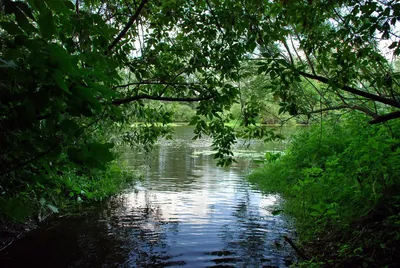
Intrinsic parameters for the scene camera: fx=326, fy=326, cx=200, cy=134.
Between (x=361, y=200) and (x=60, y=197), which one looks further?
(x=60, y=197)

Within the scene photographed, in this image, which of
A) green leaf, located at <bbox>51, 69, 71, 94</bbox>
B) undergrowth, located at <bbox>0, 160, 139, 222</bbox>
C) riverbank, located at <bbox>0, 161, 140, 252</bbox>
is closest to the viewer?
green leaf, located at <bbox>51, 69, 71, 94</bbox>

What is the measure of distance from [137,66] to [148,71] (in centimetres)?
41

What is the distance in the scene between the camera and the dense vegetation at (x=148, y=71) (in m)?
1.29

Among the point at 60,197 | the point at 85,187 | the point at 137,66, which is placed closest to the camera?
the point at 137,66

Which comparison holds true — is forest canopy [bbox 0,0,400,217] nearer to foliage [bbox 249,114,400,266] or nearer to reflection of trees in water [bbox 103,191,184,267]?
foliage [bbox 249,114,400,266]

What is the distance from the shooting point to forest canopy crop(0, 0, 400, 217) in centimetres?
128

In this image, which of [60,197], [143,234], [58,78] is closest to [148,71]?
[58,78]

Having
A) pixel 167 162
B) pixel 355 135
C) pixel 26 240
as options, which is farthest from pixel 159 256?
pixel 167 162

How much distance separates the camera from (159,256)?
18.1ft

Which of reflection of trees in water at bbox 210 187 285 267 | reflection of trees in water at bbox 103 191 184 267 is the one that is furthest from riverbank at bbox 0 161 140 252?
reflection of trees in water at bbox 210 187 285 267

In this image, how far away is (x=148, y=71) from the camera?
4410 millimetres

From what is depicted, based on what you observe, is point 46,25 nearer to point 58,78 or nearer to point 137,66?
point 58,78

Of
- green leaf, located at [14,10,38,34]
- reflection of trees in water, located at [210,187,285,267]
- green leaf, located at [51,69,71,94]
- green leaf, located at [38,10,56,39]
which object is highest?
green leaf, located at [14,10,38,34]

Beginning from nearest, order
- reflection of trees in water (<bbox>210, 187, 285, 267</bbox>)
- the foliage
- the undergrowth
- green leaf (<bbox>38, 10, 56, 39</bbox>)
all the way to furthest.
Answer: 1. green leaf (<bbox>38, 10, 56, 39</bbox>)
2. the foliage
3. reflection of trees in water (<bbox>210, 187, 285, 267</bbox>)
4. the undergrowth
